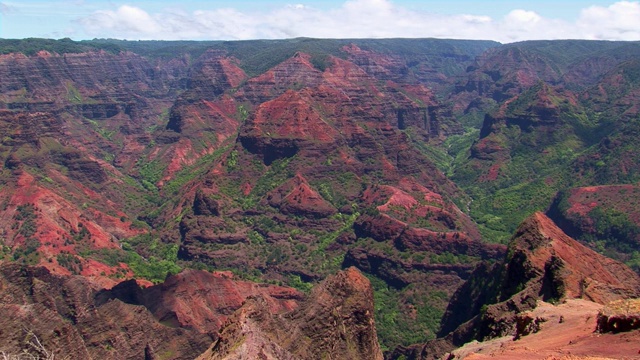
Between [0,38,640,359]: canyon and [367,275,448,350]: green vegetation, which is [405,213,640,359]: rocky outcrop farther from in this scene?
[367,275,448,350]: green vegetation

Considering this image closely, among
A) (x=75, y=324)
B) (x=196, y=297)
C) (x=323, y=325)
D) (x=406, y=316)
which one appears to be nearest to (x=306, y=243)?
(x=406, y=316)

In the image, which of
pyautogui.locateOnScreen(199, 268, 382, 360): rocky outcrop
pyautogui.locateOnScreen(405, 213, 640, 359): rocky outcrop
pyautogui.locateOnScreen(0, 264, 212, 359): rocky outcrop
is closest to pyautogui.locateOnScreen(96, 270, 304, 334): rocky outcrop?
pyautogui.locateOnScreen(0, 264, 212, 359): rocky outcrop

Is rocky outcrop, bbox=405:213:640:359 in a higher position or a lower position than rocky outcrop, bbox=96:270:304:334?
higher

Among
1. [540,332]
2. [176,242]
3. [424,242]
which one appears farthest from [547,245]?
[176,242]

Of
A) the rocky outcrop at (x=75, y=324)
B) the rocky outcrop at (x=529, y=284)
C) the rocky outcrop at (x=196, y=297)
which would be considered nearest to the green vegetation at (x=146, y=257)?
the rocky outcrop at (x=196, y=297)

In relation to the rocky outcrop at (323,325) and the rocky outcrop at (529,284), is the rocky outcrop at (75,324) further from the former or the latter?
the rocky outcrop at (529,284)

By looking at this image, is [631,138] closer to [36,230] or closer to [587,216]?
[587,216]

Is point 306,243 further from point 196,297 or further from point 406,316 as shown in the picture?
point 196,297

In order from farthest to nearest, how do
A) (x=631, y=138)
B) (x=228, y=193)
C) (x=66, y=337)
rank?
(x=631, y=138)
(x=228, y=193)
(x=66, y=337)
